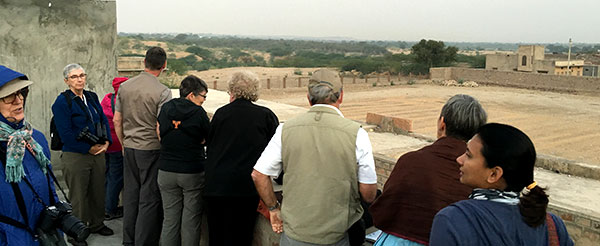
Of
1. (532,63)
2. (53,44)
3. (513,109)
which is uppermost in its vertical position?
(532,63)

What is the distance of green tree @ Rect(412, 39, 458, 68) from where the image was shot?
4388 cm

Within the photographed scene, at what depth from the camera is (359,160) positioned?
2.60 metres

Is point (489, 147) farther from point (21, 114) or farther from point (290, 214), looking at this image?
point (21, 114)

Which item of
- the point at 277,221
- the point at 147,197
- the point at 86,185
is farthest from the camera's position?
the point at 86,185

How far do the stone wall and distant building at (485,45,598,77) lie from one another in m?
6.73

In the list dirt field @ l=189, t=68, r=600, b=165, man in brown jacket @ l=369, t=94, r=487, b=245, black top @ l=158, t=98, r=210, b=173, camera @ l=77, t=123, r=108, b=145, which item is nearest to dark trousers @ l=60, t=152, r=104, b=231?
camera @ l=77, t=123, r=108, b=145

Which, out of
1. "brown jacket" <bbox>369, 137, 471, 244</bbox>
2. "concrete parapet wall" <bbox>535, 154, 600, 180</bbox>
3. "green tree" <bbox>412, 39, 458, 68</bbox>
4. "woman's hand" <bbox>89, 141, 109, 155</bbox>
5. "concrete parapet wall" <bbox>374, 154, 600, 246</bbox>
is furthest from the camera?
"green tree" <bbox>412, 39, 458, 68</bbox>

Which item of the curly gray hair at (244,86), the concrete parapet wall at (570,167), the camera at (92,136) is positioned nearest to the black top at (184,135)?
the curly gray hair at (244,86)

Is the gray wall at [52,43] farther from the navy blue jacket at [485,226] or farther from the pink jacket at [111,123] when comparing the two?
the navy blue jacket at [485,226]

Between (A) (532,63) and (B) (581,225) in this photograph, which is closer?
(B) (581,225)

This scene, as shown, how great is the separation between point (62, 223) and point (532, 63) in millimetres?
39904

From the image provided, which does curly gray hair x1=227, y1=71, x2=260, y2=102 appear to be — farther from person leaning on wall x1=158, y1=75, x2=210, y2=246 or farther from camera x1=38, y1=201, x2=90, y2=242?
camera x1=38, y1=201, x2=90, y2=242

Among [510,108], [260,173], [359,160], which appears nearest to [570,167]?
[359,160]

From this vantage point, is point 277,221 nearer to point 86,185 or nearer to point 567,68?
point 86,185
